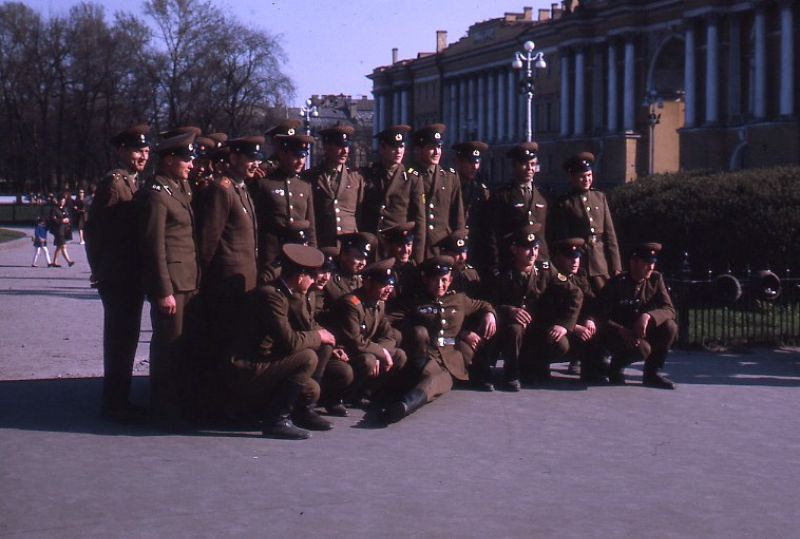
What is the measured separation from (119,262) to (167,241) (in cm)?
42

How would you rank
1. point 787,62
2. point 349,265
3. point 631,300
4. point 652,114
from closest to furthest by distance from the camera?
point 349,265, point 631,300, point 787,62, point 652,114

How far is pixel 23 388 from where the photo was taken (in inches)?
440

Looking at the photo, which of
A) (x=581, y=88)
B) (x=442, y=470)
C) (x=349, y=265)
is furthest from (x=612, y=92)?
(x=442, y=470)

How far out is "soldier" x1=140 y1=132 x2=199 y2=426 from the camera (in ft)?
30.3

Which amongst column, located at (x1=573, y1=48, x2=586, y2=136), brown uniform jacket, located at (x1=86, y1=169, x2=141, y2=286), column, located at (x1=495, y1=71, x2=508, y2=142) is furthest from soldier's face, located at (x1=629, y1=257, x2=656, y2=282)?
column, located at (x1=495, y1=71, x2=508, y2=142)

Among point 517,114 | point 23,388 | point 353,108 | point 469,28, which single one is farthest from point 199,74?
point 353,108

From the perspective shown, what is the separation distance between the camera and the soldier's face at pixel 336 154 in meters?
10.7

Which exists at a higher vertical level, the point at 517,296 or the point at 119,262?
the point at 119,262

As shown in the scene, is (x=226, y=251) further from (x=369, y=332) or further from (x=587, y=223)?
(x=587, y=223)

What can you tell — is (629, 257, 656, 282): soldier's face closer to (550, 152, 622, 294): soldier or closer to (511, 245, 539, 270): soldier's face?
(550, 152, 622, 294): soldier

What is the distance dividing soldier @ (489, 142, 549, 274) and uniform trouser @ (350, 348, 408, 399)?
1.91 meters

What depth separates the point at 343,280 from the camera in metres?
10.4

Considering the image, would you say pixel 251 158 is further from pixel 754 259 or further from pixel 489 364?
pixel 754 259

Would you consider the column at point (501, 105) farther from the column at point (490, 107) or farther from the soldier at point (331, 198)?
the soldier at point (331, 198)
